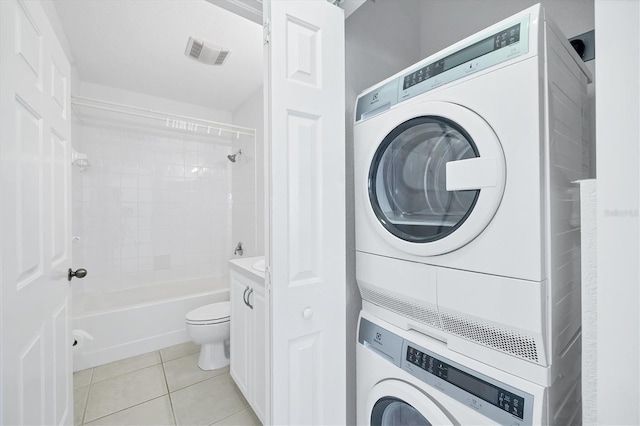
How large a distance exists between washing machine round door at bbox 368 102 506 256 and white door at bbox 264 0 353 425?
209 millimetres

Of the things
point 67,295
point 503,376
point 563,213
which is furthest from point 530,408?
point 67,295

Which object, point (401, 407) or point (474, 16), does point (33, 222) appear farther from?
point (474, 16)

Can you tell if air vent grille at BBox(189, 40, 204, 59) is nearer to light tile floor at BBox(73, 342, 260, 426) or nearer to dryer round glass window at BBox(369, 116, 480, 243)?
dryer round glass window at BBox(369, 116, 480, 243)

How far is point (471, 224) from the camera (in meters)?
0.76

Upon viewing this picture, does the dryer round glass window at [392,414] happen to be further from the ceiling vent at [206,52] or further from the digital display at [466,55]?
the ceiling vent at [206,52]

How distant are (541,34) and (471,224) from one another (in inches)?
19.4

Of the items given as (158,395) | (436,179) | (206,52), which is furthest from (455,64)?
(158,395)

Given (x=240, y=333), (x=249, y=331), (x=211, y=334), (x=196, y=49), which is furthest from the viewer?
(x=196, y=49)

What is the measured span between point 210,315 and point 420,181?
1.91 meters

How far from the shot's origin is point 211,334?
204 cm

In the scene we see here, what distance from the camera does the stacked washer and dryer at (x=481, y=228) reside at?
68cm

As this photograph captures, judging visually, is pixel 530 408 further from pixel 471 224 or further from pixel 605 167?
pixel 605 167

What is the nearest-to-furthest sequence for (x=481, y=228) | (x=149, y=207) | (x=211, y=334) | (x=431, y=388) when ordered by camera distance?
(x=481, y=228) < (x=431, y=388) < (x=211, y=334) < (x=149, y=207)

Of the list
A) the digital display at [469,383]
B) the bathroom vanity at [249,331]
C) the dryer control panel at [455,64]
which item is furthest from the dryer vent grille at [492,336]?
the bathroom vanity at [249,331]
